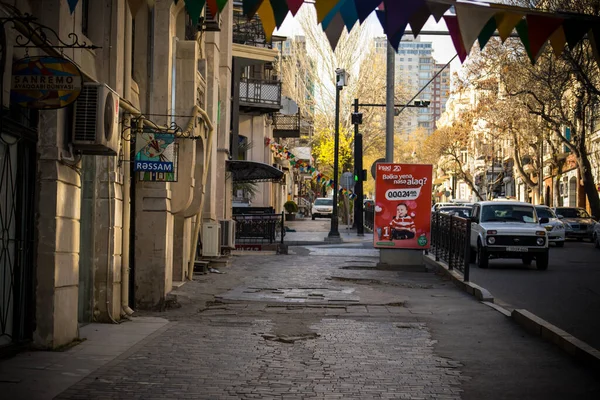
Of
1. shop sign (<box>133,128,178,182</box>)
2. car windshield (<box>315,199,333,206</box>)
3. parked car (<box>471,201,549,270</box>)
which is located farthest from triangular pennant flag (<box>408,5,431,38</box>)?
car windshield (<box>315,199,333,206</box>)

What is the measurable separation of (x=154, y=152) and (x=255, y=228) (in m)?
16.8

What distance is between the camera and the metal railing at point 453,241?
61.6ft

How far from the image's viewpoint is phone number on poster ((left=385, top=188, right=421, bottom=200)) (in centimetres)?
2150

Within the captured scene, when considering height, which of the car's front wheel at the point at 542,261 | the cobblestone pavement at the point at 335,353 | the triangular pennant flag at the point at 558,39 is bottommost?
the cobblestone pavement at the point at 335,353

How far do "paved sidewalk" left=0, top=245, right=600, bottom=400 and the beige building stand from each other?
952mm

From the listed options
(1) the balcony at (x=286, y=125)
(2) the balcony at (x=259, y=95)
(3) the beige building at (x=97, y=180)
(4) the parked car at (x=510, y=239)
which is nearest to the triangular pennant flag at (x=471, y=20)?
(3) the beige building at (x=97, y=180)

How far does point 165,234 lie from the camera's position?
14461 millimetres

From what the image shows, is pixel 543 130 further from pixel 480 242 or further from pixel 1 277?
pixel 1 277

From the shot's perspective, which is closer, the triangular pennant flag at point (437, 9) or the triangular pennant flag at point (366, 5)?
the triangular pennant flag at point (366, 5)

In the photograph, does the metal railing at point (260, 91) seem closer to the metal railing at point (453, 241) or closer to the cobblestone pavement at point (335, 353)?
the metal railing at point (453, 241)

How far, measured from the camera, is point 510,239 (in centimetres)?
2419

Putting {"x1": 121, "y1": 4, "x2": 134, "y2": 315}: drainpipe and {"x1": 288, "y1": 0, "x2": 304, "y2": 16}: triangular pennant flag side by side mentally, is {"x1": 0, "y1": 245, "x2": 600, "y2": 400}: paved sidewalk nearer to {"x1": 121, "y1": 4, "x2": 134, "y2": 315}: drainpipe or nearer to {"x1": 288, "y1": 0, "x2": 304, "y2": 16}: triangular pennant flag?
{"x1": 121, "y1": 4, "x2": 134, "y2": 315}: drainpipe

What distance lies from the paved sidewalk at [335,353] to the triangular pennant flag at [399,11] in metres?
3.09

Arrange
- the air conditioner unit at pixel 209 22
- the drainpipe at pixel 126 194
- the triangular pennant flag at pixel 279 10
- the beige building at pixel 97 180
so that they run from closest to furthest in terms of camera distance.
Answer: the triangular pennant flag at pixel 279 10 < the beige building at pixel 97 180 < the drainpipe at pixel 126 194 < the air conditioner unit at pixel 209 22
